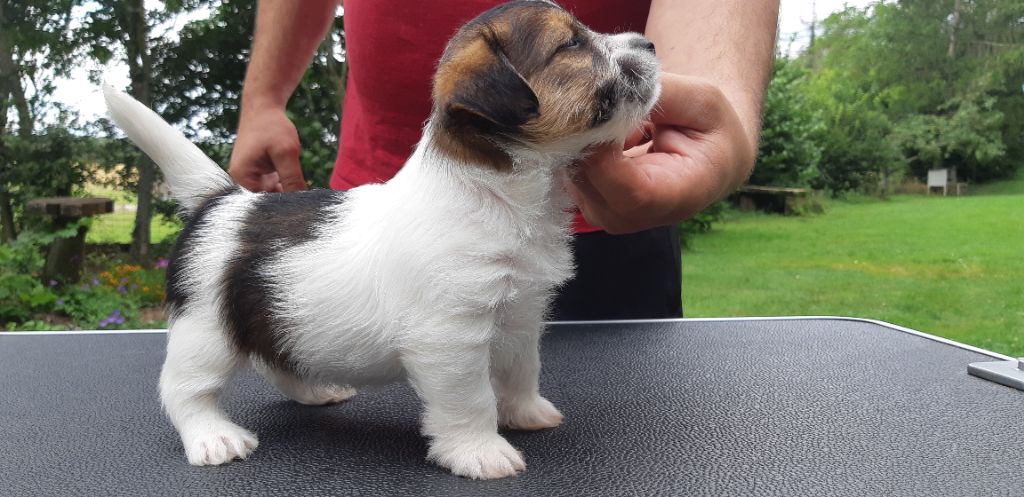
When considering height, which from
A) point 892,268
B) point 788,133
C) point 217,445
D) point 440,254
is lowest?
point 892,268

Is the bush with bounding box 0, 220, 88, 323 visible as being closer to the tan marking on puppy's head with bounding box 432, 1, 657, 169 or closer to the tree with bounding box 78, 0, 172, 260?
the tree with bounding box 78, 0, 172, 260

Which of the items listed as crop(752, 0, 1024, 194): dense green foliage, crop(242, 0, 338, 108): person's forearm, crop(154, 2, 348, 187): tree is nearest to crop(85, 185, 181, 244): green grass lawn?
crop(154, 2, 348, 187): tree

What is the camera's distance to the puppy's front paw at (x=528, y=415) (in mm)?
2078

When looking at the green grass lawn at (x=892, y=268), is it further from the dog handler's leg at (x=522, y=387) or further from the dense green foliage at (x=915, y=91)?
the dog handler's leg at (x=522, y=387)

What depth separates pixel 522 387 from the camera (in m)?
2.07

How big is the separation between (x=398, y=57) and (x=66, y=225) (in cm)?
530

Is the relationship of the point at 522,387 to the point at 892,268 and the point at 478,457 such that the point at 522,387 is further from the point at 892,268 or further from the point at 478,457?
the point at 892,268

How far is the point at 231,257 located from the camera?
1901 mm

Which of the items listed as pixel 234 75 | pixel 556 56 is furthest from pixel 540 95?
pixel 234 75

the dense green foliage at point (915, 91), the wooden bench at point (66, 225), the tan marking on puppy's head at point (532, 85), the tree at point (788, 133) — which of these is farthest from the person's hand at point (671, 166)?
the tree at point (788, 133)

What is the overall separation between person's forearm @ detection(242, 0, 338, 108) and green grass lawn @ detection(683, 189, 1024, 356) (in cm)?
606

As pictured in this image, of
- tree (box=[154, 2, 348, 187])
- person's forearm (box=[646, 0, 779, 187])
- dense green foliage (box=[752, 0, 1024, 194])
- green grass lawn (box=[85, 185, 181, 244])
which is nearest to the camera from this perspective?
person's forearm (box=[646, 0, 779, 187])

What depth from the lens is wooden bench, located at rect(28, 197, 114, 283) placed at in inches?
269

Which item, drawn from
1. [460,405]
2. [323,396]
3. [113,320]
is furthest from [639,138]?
[113,320]
